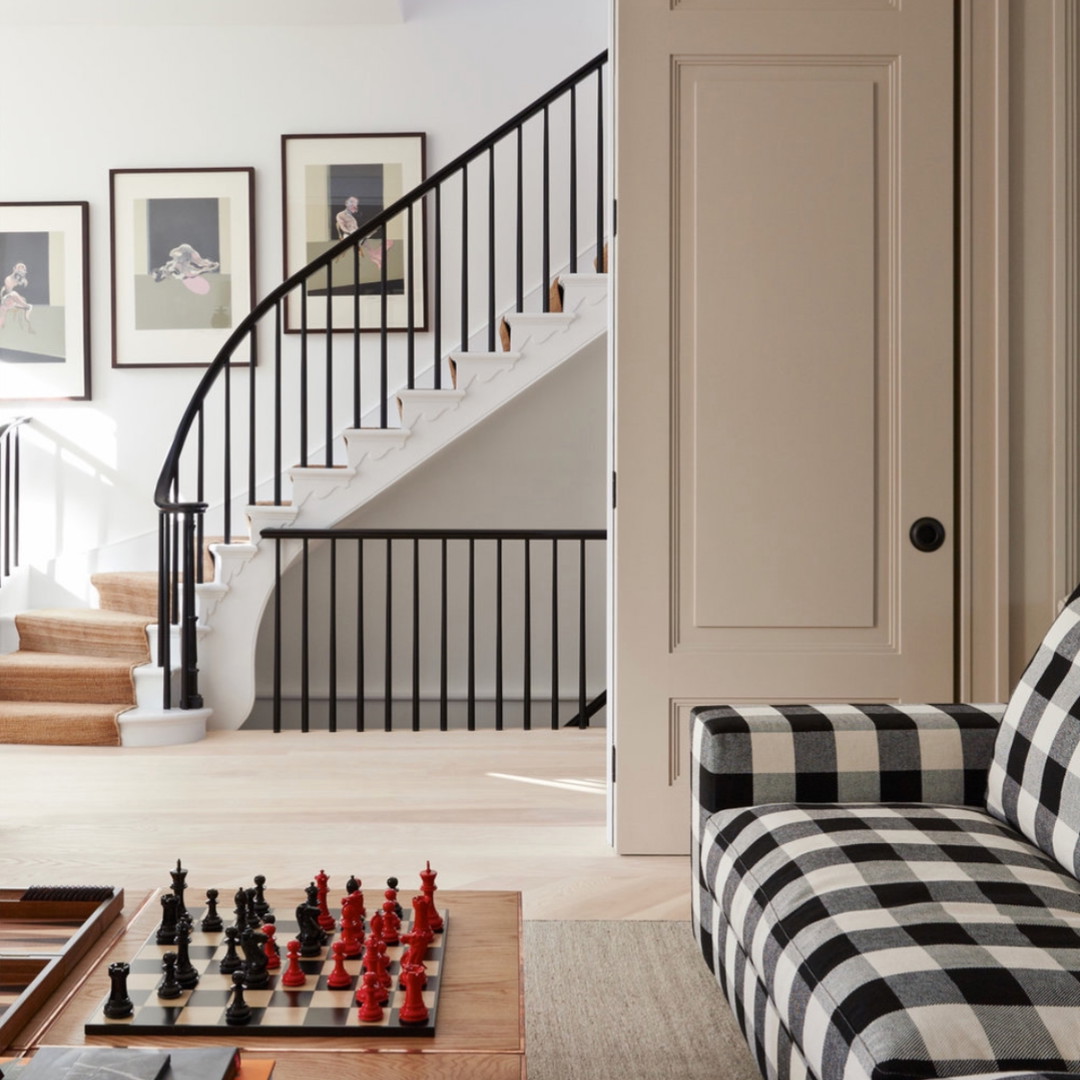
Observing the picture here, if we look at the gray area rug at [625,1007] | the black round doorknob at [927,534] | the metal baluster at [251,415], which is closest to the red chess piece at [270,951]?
the gray area rug at [625,1007]

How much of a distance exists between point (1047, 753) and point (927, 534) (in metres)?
1.19

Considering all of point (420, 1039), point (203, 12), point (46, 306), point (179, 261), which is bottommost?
point (420, 1039)

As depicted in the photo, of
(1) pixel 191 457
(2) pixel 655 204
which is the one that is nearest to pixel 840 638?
(2) pixel 655 204

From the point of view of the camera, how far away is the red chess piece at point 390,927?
1481mm

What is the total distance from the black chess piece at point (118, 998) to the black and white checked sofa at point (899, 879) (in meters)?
0.80

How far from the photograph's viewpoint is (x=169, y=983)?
131 centimetres

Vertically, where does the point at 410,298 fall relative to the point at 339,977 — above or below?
above

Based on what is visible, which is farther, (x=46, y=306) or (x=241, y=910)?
(x=46, y=306)

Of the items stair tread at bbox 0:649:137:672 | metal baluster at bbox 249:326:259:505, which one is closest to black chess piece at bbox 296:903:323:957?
stair tread at bbox 0:649:137:672

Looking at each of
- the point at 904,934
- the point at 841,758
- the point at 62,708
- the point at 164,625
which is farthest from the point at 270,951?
the point at 62,708

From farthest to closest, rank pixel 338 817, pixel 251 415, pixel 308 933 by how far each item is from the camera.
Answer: pixel 251 415 < pixel 338 817 < pixel 308 933

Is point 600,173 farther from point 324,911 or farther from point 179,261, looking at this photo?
point 324,911

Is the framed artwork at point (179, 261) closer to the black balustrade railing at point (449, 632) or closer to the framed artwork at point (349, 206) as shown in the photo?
the framed artwork at point (349, 206)

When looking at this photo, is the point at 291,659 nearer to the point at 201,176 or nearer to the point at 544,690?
the point at 544,690
